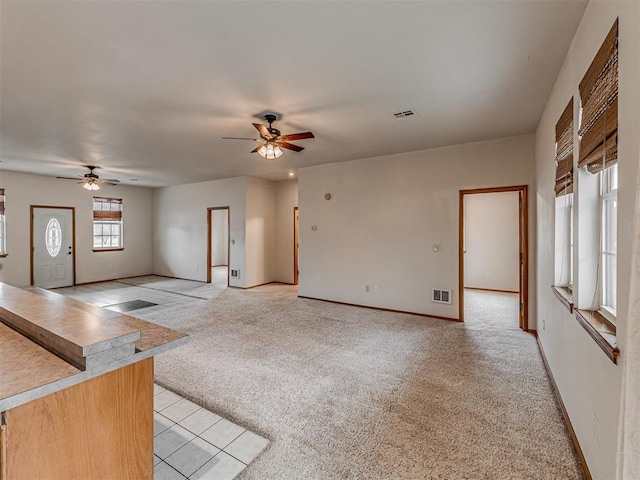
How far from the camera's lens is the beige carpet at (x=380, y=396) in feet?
6.21

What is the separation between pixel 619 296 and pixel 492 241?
6446 mm

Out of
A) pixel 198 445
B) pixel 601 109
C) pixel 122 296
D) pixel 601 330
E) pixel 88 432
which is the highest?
pixel 601 109

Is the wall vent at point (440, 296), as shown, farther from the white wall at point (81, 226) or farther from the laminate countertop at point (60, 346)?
the white wall at point (81, 226)

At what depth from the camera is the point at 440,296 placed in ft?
16.2

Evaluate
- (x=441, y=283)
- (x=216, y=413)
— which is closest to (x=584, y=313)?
(x=216, y=413)

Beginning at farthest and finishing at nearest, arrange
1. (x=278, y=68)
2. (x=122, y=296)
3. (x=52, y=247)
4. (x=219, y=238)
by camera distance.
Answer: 1. (x=219, y=238)
2. (x=52, y=247)
3. (x=122, y=296)
4. (x=278, y=68)

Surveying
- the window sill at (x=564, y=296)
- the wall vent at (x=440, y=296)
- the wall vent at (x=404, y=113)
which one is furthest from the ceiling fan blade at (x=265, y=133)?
the wall vent at (x=440, y=296)

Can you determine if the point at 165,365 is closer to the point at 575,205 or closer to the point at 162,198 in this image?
the point at 575,205

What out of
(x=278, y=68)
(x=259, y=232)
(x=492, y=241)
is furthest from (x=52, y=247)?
(x=492, y=241)

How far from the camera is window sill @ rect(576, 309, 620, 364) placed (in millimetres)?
1389

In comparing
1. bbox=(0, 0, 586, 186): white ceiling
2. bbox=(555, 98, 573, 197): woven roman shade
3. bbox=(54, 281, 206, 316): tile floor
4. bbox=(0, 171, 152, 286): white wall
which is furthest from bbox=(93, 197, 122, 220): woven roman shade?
bbox=(555, 98, 573, 197): woven roman shade

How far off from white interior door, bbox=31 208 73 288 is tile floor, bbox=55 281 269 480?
6808 mm

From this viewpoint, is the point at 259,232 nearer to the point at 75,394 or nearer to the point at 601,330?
the point at 75,394

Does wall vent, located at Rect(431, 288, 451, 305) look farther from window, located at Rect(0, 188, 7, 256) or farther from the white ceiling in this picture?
window, located at Rect(0, 188, 7, 256)
